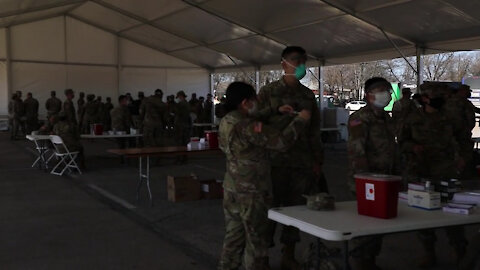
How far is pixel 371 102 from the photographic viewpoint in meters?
3.69

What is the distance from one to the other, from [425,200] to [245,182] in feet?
3.66

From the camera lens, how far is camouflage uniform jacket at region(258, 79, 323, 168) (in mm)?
3904

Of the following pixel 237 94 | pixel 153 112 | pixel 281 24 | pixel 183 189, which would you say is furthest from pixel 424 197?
pixel 281 24

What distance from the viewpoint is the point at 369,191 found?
2830mm

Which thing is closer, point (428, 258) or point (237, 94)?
point (237, 94)

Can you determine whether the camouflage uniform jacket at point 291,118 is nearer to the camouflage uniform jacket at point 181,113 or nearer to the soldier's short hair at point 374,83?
the soldier's short hair at point 374,83

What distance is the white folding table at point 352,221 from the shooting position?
2.49 meters

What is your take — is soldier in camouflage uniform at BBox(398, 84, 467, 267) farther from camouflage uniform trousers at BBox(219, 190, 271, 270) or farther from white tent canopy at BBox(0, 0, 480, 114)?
white tent canopy at BBox(0, 0, 480, 114)

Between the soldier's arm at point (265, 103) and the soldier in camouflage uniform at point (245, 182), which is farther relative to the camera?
Answer: the soldier's arm at point (265, 103)

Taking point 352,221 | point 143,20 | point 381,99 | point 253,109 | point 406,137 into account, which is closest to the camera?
point 352,221

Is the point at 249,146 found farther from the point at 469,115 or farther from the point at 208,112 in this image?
the point at 208,112

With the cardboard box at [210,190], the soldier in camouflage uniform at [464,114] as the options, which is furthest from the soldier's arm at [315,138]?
the soldier in camouflage uniform at [464,114]

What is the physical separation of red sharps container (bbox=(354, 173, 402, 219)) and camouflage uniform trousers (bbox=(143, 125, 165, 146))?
8.54m

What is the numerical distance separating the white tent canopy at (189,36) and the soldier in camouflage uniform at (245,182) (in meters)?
8.03
